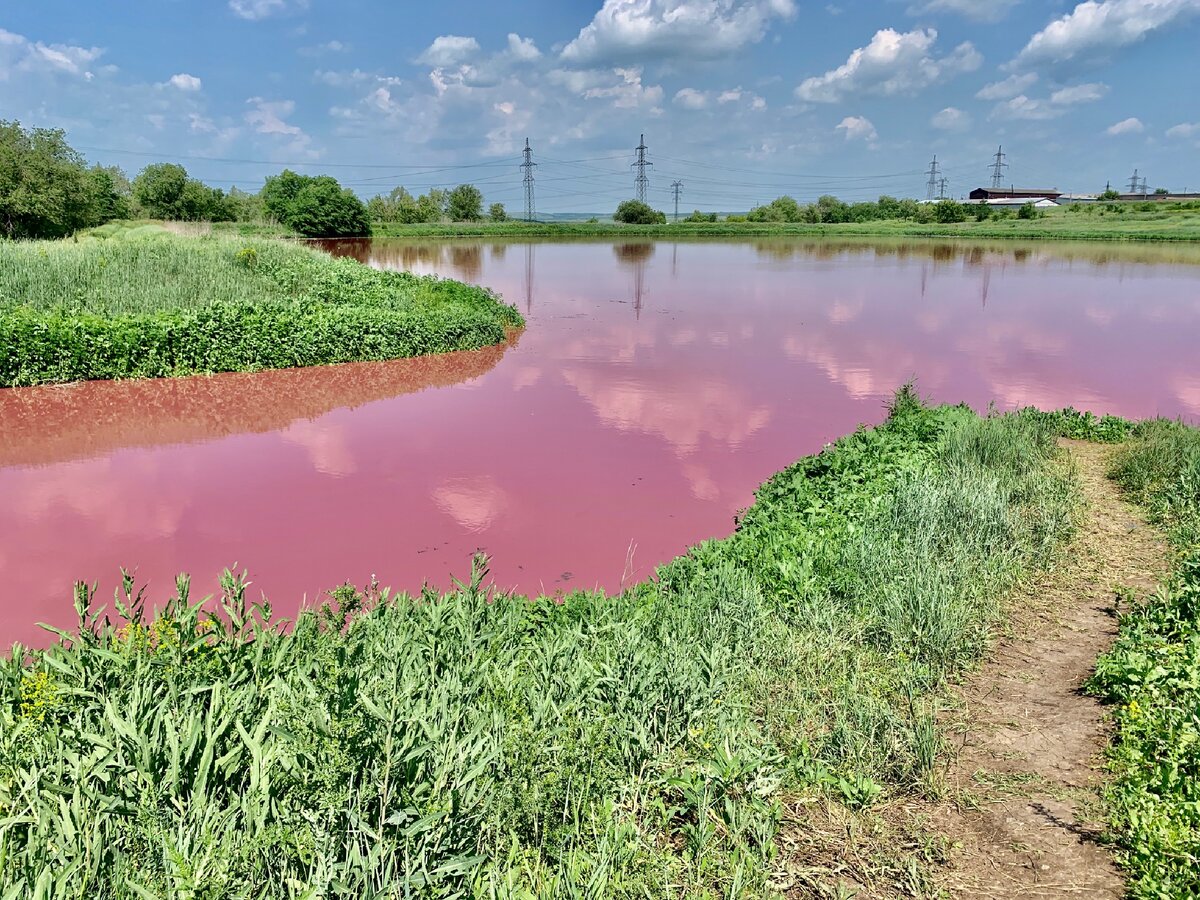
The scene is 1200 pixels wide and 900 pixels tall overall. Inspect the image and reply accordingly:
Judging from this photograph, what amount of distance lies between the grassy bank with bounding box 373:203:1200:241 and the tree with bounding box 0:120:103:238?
32.7 metres

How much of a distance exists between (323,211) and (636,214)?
3976 cm

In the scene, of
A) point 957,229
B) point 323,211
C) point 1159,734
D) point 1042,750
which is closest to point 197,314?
point 1042,750

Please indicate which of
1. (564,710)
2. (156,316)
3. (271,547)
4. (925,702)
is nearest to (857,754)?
(925,702)

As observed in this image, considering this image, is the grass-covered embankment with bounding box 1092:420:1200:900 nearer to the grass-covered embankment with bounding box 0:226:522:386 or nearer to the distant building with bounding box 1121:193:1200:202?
the grass-covered embankment with bounding box 0:226:522:386

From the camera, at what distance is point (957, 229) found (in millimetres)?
68875

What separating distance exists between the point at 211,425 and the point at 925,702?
31.4ft

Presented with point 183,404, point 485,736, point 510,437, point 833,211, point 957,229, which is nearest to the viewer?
point 485,736

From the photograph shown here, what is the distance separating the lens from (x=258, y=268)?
1908 cm

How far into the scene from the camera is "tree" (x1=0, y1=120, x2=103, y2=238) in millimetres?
31562

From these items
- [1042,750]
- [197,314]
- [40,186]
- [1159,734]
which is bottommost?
[1042,750]

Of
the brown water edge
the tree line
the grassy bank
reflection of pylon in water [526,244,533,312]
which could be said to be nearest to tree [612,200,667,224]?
the grassy bank

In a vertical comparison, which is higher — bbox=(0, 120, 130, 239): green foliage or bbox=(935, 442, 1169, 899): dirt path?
bbox=(0, 120, 130, 239): green foliage

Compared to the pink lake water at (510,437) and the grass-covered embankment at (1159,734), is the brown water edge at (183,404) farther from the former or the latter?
the grass-covered embankment at (1159,734)

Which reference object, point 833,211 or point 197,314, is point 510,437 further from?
point 833,211
